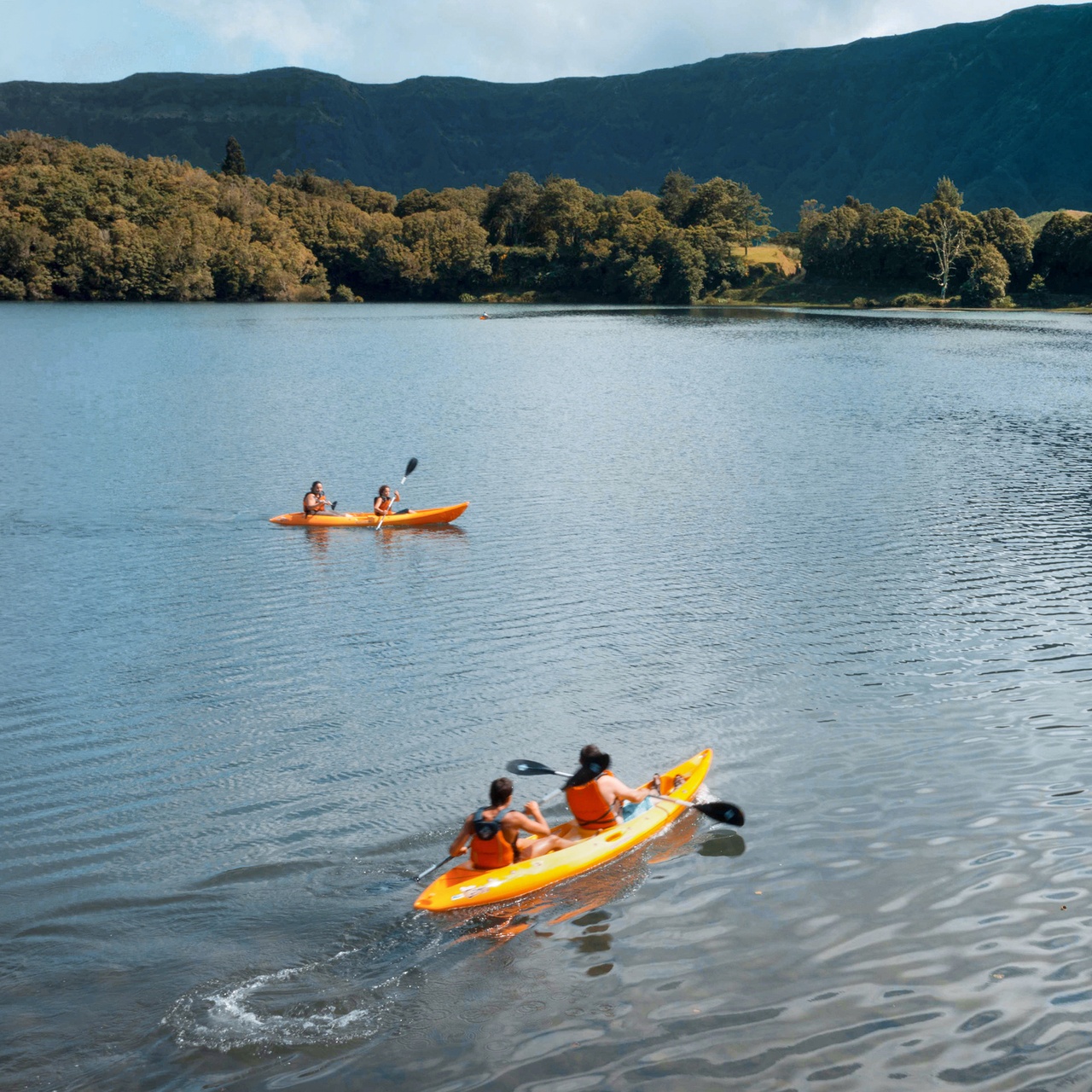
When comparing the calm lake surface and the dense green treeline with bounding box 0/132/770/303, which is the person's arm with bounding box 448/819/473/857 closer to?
the calm lake surface

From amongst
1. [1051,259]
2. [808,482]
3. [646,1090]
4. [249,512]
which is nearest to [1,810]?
[646,1090]

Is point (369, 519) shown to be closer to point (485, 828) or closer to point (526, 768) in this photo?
point (526, 768)

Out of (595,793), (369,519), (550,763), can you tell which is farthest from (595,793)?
(369,519)

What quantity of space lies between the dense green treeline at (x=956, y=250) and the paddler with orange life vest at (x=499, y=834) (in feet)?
389

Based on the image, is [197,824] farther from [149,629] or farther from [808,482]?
[808,482]

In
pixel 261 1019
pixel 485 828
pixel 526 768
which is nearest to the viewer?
pixel 261 1019

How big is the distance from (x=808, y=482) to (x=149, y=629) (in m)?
19.0

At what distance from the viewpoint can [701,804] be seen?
1201cm

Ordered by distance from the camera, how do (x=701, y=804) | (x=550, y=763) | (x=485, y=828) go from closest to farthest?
(x=485, y=828)
(x=701, y=804)
(x=550, y=763)

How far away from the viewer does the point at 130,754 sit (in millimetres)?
13508

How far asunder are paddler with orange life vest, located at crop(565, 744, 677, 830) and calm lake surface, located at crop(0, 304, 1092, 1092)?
0.64m

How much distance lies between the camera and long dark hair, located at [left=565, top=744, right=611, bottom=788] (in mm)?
11523

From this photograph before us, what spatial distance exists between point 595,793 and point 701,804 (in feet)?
4.09

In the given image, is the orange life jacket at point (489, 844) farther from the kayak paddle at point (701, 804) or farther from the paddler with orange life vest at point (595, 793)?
the kayak paddle at point (701, 804)
